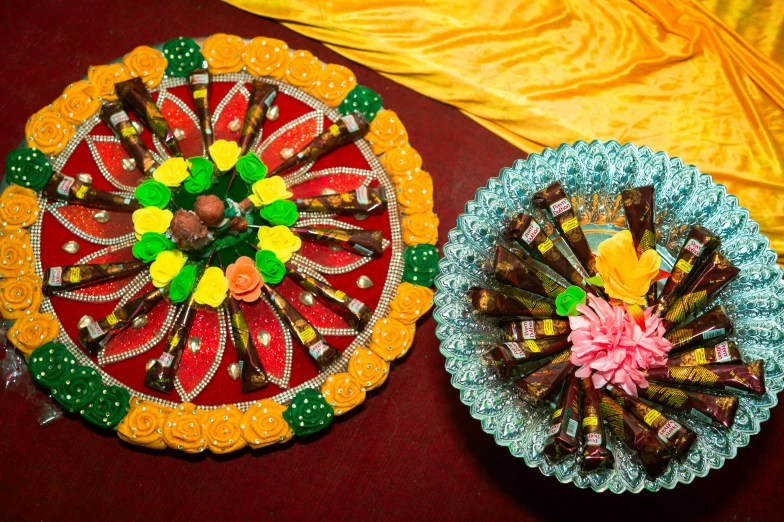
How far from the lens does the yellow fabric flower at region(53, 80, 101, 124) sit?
6.29 feet

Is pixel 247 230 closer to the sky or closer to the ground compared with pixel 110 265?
closer to the sky

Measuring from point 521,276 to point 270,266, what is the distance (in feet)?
2.11

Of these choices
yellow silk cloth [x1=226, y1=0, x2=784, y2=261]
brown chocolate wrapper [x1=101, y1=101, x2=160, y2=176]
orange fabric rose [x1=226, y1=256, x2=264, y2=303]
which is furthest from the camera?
yellow silk cloth [x1=226, y1=0, x2=784, y2=261]

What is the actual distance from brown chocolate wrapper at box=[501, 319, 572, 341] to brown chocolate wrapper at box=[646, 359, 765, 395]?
0.16 m

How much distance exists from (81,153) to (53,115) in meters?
0.11

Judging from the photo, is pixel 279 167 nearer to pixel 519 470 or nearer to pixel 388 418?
pixel 388 418

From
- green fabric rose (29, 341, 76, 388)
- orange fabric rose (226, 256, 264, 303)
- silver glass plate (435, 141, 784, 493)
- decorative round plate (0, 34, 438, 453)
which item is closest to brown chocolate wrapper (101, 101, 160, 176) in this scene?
decorative round plate (0, 34, 438, 453)

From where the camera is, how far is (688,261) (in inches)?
55.2

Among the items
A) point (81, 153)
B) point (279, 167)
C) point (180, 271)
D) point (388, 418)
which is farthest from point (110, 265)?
point (388, 418)

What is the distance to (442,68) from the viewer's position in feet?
6.91

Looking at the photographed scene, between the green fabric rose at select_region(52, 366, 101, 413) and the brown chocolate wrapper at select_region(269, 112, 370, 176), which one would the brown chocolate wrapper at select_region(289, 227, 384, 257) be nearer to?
the brown chocolate wrapper at select_region(269, 112, 370, 176)

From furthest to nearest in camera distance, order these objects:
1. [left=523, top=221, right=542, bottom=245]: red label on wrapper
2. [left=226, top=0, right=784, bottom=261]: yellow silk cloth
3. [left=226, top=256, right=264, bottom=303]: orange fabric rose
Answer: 1. [left=226, top=0, right=784, bottom=261]: yellow silk cloth
2. [left=226, top=256, right=264, bottom=303]: orange fabric rose
3. [left=523, top=221, right=542, bottom=245]: red label on wrapper

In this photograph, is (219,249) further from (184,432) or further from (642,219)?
(642,219)

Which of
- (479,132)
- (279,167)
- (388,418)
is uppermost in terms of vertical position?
(479,132)
